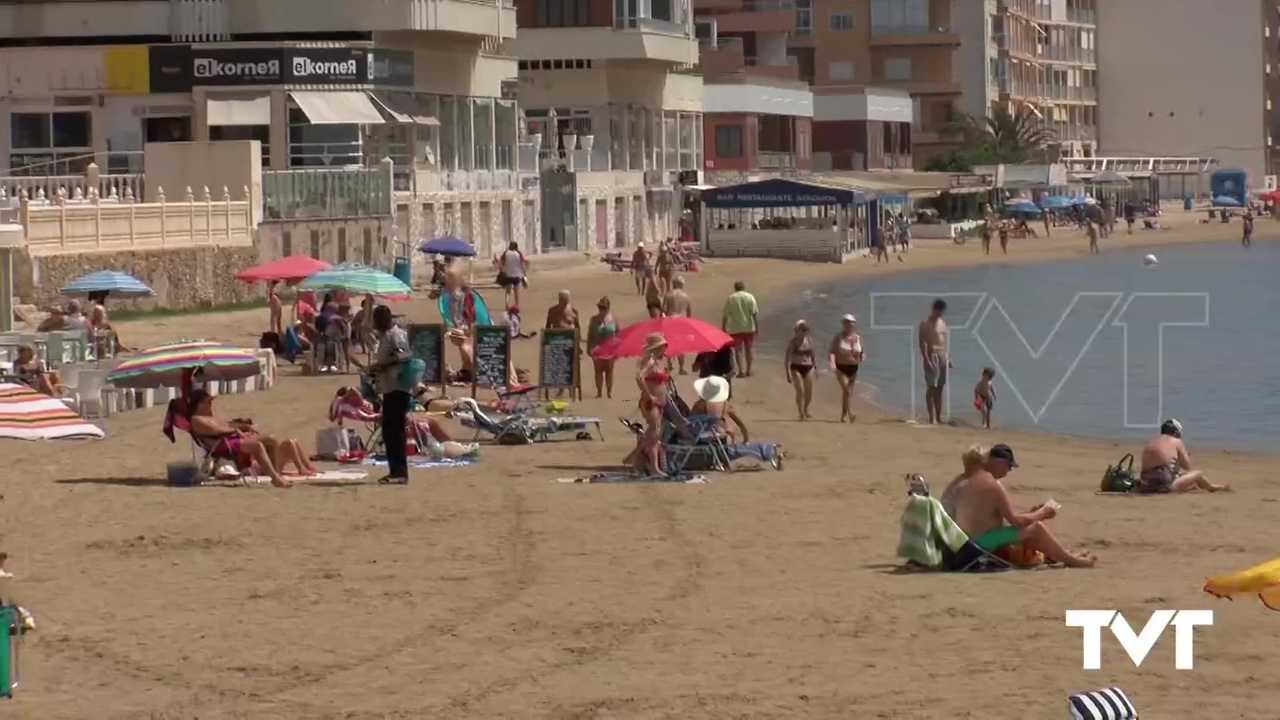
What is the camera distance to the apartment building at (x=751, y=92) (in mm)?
78312

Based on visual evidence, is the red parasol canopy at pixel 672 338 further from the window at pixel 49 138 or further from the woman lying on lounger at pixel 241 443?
the window at pixel 49 138

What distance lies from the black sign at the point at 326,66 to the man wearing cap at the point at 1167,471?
1201 inches

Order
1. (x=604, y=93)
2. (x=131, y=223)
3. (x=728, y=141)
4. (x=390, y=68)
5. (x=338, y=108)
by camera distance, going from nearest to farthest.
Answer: (x=131, y=223) → (x=338, y=108) → (x=390, y=68) → (x=604, y=93) → (x=728, y=141)

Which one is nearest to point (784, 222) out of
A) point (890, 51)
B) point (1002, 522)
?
point (890, 51)

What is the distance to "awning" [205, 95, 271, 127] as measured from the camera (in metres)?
44.7

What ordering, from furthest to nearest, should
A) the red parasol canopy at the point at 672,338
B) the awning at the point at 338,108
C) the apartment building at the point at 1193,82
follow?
the apartment building at the point at 1193,82, the awning at the point at 338,108, the red parasol canopy at the point at 672,338

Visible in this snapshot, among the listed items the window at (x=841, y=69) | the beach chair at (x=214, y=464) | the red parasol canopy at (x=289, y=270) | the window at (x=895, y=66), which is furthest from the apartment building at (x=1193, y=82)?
the beach chair at (x=214, y=464)

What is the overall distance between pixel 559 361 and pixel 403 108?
26065 mm

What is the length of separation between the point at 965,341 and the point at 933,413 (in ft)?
50.6

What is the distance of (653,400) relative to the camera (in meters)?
17.4

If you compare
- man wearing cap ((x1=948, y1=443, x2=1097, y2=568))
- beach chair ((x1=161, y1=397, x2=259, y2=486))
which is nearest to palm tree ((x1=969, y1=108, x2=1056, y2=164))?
beach chair ((x1=161, y1=397, x2=259, y2=486))

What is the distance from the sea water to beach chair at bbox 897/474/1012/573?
1145 cm

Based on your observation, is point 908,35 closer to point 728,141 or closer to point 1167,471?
point 728,141

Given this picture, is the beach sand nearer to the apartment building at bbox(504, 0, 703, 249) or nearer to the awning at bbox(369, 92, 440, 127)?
the awning at bbox(369, 92, 440, 127)
